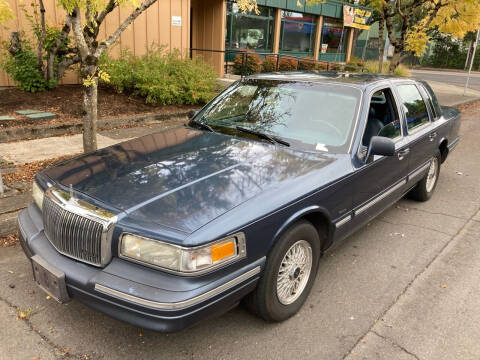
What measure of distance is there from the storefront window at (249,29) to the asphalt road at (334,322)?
1605 centimetres

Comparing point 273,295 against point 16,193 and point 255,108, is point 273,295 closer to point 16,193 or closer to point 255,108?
point 255,108

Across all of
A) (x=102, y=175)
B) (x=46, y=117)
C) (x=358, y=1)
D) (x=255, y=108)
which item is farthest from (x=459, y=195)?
(x=358, y=1)

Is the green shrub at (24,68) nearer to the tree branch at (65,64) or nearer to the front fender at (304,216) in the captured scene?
the tree branch at (65,64)

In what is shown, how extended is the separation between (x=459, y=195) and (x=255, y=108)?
12.0 feet

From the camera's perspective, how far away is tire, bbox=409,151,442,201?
5379mm

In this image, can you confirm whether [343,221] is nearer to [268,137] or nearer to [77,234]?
[268,137]

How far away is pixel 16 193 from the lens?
460 cm

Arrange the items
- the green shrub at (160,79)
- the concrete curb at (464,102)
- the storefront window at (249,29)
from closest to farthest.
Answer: the green shrub at (160,79) → the concrete curb at (464,102) → the storefront window at (249,29)

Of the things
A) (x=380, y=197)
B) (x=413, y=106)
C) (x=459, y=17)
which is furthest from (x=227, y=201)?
(x=459, y=17)

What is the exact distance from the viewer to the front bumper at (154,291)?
222cm

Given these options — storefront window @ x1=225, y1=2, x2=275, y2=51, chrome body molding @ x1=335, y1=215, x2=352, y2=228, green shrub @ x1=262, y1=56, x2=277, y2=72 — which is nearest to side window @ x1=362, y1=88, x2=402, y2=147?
chrome body molding @ x1=335, y1=215, x2=352, y2=228

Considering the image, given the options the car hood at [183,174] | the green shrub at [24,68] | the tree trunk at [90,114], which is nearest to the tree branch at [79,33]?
the tree trunk at [90,114]

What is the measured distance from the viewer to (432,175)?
563 centimetres

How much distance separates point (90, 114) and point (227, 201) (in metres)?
3.48
